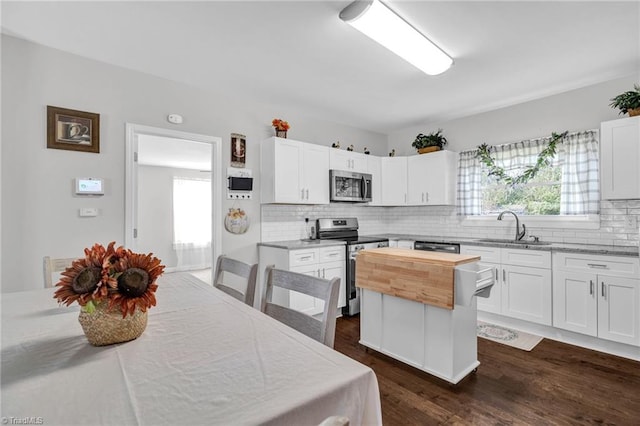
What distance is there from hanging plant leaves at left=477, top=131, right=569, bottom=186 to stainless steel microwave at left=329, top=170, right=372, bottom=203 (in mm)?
1577

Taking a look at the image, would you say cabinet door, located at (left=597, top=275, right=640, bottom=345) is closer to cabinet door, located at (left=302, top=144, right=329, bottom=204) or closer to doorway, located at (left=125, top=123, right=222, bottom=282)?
cabinet door, located at (left=302, top=144, right=329, bottom=204)

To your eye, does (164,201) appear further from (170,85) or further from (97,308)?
(97,308)

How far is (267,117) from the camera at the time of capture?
3.90 meters

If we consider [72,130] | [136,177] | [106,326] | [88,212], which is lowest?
[106,326]

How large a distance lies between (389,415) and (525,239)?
291 cm

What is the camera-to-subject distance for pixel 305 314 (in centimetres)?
128

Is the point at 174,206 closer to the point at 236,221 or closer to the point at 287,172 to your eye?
the point at 236,221

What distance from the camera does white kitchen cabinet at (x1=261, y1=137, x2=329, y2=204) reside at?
3.67 meters

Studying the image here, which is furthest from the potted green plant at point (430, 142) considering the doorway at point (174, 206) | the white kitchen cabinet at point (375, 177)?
the doorway at point (174, 206)

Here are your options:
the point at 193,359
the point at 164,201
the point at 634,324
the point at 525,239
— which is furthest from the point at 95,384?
the point at 164,201

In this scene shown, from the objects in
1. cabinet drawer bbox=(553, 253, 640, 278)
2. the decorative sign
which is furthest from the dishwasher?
the decorative sign

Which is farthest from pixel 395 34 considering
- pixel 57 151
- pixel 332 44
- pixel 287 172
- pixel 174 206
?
pixel 174 206

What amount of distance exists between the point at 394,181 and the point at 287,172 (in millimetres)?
1906

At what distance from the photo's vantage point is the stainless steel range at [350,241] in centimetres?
393
